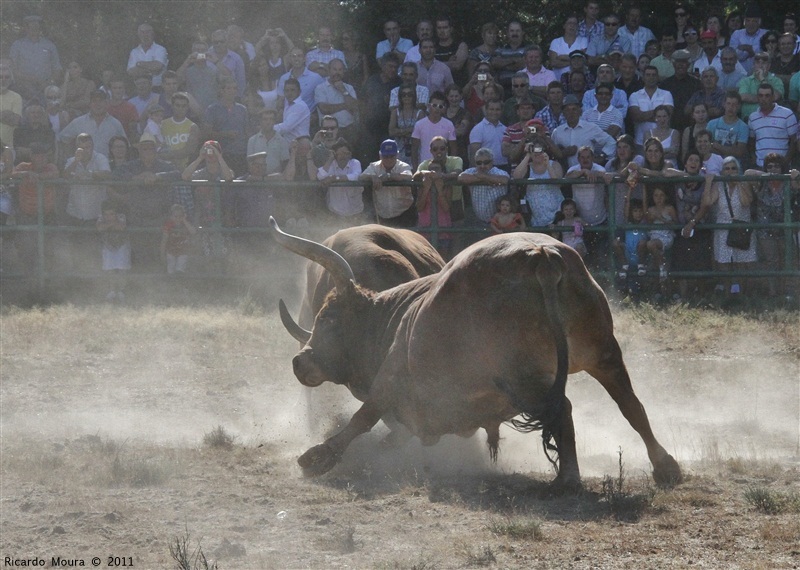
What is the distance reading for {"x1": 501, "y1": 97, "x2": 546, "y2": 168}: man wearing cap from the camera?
41.4ft

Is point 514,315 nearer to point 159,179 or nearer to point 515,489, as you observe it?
point 515,489

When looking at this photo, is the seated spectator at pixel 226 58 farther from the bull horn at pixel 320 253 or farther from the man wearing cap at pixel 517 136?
the bull horn at pixel 320 253

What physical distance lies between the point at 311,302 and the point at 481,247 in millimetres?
2685

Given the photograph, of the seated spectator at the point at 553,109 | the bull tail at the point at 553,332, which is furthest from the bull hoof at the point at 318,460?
the seated spectator at the point at 553,109

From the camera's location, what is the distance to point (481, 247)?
19.5 feet

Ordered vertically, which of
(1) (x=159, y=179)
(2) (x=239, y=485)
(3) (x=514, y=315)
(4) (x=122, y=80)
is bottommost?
(2) (x=239, y=485)

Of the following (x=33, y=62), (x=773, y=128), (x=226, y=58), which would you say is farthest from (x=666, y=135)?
(x=33, y=62)

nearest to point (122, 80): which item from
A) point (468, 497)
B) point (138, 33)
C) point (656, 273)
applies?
point (138, 33)

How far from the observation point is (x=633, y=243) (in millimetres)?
12148

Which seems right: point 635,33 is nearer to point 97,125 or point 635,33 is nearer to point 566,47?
point 566,47

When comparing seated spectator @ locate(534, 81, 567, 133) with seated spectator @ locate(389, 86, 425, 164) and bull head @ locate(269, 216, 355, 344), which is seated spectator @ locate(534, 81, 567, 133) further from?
bull head @ locate(269, 216, 355, 344)

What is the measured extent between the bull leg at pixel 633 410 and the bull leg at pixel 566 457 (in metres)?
0.36

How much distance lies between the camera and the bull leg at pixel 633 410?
19.8 ft

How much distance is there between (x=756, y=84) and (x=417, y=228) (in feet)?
13.6
